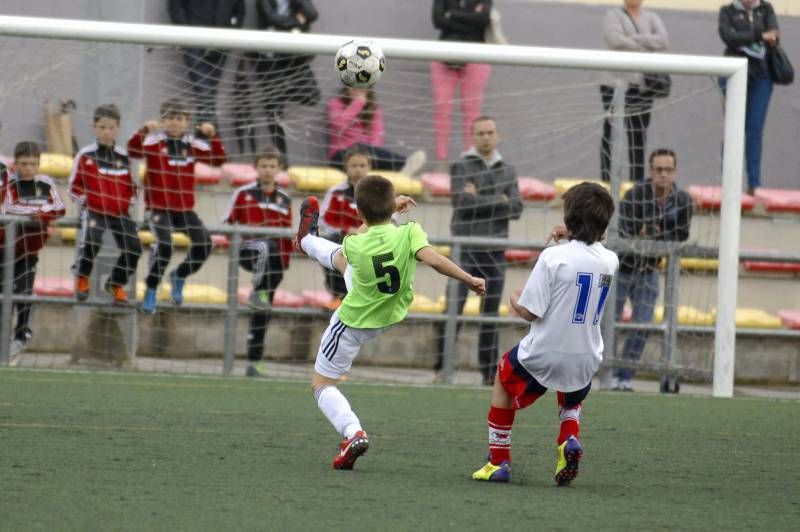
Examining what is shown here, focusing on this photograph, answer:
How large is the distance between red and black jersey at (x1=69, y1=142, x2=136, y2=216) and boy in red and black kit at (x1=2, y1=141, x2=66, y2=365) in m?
0.27

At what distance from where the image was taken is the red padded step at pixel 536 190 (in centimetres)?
1250

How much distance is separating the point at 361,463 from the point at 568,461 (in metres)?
0.99

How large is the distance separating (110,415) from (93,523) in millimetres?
3041

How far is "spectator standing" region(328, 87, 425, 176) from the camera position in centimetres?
1194

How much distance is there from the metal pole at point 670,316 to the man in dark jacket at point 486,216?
1.29 m

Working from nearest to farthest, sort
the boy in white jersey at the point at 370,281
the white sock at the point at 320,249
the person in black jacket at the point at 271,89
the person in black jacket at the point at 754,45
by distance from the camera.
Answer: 1. the boy in white jersey at the point at 370,281
2. the white sock at the point at 320,249
3. the person in black jacket at the point at 271,89
4. the person in black jacket at the point at 754,45

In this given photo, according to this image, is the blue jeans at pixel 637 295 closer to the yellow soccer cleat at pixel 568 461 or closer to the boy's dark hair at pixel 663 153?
the boy's dark hair at pixel 663 153

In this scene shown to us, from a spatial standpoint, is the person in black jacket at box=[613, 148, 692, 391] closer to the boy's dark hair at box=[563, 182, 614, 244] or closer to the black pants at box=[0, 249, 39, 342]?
the black pants at box=[0, 249, 39, 342]

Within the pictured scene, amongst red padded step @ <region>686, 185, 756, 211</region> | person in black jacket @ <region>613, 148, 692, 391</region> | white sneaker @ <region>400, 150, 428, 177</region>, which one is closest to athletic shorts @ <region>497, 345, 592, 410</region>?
person in black jacket @ <region>613, 148, 692, 391</region>

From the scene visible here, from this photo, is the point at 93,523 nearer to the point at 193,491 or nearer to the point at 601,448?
the point at 193,491

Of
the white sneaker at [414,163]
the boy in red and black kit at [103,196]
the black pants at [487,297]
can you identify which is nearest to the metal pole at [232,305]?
the boy in red and black kit at [103,196]

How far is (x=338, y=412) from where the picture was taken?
6.07 metres

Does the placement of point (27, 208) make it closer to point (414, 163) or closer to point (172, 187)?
point (172, 187)

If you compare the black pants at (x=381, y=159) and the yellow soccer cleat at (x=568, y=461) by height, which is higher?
the black pants at (x=381, y=159)
